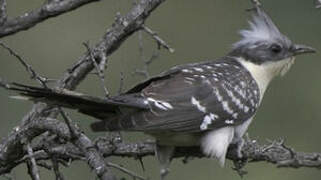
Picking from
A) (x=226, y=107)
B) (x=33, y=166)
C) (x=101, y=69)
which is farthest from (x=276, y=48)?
(x=33, y=166)

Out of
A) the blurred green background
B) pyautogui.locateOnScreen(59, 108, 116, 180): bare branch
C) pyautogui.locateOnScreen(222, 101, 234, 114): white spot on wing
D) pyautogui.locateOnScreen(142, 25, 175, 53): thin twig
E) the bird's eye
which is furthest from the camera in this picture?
the blurred green background

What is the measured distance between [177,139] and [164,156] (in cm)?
10

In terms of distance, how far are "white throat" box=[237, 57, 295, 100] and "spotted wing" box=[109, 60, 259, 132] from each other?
0.49 ft

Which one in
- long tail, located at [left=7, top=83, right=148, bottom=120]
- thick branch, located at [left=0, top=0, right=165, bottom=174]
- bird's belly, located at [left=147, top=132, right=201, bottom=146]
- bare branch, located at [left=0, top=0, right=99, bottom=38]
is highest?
bare branch, located at [left=0, top=0, right=99, bottom=38]

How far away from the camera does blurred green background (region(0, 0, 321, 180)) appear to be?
7.35 metres

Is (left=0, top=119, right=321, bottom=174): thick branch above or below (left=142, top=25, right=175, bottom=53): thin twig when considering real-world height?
below

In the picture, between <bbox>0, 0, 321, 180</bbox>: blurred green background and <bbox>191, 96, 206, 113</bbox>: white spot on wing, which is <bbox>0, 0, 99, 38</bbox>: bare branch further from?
<bbox>0, 0, 321, 180</bbox>: blurred green background

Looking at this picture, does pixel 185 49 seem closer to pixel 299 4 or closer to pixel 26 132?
pixel 299 4

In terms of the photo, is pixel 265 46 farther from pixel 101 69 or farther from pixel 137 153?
pixel 101 69

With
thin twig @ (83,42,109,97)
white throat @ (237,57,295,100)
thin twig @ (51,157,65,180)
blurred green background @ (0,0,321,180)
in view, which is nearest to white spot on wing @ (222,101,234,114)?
white throat @ (237,57,295,100)

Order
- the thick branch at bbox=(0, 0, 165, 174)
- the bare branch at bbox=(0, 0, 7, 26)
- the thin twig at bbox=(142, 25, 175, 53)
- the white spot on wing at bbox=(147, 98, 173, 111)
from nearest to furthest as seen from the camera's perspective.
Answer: the thin twig at bbox=(142, 25, 175, 53)
the bare branch at bbox=(0, 0, 7, 26)
the thick branch at bbox=(0, 0, 165, 174)
the white spot on wing at bbox=(147, 98, 173, 111)

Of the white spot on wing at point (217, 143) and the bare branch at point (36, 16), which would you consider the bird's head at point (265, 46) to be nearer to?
the white spot on wing at point (217, 143)

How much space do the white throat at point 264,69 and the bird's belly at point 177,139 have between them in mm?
746

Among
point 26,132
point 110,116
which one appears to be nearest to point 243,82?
point 110,116
